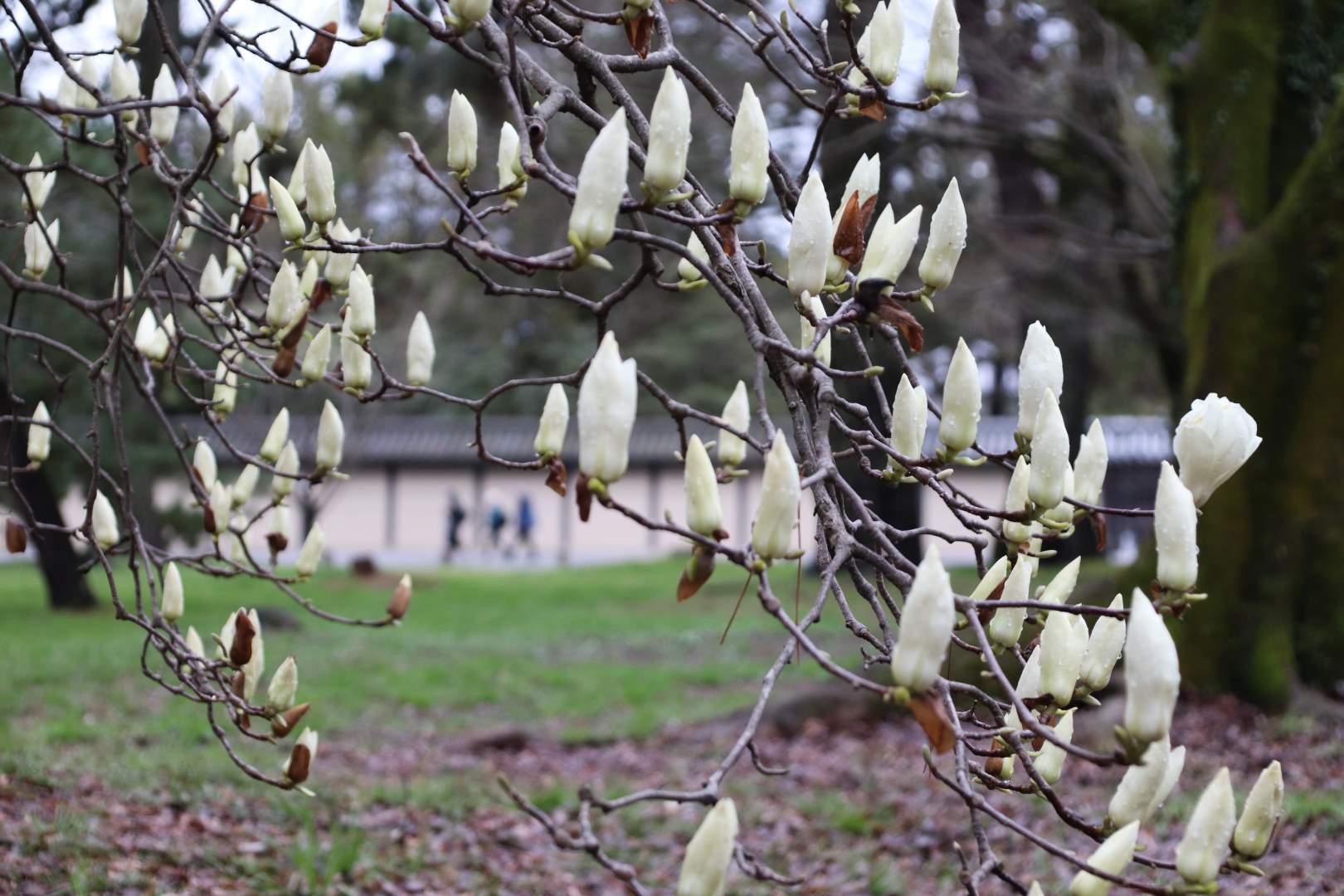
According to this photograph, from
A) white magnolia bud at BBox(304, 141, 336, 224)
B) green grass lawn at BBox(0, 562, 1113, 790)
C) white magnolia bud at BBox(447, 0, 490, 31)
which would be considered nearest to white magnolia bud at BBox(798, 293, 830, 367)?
white magnolia bud at BBox(447, 0, 490, 31)

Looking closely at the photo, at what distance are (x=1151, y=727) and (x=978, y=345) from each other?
58.1 feet

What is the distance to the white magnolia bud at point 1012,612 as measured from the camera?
1540 mm

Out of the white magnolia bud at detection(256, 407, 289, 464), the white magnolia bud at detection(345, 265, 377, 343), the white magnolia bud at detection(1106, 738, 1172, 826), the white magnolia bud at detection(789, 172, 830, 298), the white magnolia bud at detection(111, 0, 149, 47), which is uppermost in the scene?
the white magnolia bud at detection(111, 0, 149, 47)

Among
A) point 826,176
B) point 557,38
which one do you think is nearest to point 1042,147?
point 826,176

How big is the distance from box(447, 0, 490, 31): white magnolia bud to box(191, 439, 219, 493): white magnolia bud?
147cm

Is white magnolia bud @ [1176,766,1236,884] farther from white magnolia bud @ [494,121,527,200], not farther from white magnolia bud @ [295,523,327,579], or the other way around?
white magnolia bud @ [295,523,327,579]

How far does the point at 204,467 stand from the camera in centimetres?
274

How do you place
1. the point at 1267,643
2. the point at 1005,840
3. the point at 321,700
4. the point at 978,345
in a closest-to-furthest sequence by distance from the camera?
the point at 1005,840 → the point at 1267,643 → the point at 321,700 → the point at 978,345

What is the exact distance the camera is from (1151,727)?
1.16 meters

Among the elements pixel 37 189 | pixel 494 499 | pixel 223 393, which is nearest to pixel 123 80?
pixel 37 189

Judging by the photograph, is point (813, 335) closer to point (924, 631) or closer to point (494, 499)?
point (924, 631)

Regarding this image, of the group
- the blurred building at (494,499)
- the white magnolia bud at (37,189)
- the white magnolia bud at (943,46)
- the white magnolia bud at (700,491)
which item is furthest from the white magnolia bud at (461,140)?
the blurred building at (494,499)

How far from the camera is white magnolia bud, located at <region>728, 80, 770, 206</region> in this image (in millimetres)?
1402

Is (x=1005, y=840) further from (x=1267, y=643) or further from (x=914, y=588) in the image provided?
(x=914, y=588)
